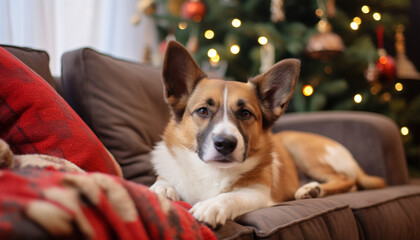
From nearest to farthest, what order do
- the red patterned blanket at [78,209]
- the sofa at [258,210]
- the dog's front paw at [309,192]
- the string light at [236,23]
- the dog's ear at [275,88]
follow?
1. the red patterned blanket at [78,209]
2. the sofa at [258,210]
3. the dog's ear at [275,88]
4. the dog's front paw at [309,192]
5. the string light at [236,23]

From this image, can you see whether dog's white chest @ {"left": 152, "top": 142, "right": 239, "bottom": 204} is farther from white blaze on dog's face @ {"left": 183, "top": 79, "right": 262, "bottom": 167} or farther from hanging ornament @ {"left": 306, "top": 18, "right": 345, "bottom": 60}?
hanging ornament @ {"left": 306, "top": 18, "right": 345, "bottom": 60}

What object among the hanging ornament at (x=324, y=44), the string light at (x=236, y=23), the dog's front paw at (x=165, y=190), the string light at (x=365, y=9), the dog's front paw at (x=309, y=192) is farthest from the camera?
the string light at (x=365, y=9)

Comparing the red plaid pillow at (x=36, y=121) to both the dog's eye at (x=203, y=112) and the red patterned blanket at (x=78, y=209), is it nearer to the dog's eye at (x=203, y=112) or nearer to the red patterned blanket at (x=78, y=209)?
the red patterned blanket at (x=78, y=209)

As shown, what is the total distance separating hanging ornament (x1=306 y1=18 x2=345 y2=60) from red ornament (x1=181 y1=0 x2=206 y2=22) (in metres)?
1.03

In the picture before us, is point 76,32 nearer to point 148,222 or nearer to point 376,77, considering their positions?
point 148,222

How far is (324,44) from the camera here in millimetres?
2857

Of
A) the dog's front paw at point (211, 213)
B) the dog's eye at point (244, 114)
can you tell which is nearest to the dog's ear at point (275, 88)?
the dog's eye at point (244, 114)

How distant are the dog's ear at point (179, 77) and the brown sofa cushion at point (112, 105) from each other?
11.9 inches

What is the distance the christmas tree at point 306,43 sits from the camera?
3.17 m

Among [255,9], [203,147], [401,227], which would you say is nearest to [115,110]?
[203,147]

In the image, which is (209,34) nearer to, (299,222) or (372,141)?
(372,141)

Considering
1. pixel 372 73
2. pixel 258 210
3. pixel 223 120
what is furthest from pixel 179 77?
pixel 372 73

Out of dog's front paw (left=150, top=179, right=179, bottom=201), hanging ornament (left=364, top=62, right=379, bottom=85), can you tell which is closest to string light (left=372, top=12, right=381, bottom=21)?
hanging ornament (left=364, top=62, right=379, bottom=85)

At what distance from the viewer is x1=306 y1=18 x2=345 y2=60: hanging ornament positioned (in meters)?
2.86
